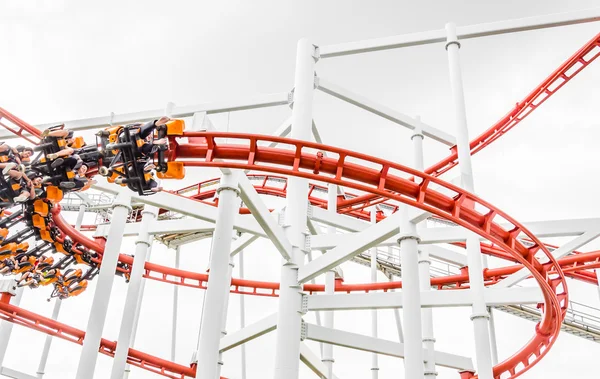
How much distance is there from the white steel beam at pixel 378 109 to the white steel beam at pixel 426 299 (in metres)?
2.49

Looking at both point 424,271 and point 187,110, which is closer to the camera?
point 187,110

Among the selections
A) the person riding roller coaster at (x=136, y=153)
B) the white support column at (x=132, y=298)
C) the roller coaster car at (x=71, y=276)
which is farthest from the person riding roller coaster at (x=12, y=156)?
the roller coaster car at (x=71, y=276)

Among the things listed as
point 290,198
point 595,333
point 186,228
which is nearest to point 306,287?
point 186,228

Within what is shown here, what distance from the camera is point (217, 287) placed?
16.1 ft

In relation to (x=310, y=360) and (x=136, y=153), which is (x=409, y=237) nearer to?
(x=310, y=360)

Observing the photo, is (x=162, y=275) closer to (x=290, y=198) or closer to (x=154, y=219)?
(x=154, y=219)

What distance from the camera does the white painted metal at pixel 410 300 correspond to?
4984 millimetres

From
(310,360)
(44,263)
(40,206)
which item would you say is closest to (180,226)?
(40,206)

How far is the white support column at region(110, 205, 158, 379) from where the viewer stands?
7.15 metres

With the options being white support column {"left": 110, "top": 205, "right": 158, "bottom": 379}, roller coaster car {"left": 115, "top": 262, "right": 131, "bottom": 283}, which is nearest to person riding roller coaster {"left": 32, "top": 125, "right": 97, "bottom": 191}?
white support column {"left": 110, "top": 205, "right": 158, "bottom": 379}

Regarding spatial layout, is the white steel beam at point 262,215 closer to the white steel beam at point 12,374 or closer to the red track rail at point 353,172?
the red track rail at point 353,172

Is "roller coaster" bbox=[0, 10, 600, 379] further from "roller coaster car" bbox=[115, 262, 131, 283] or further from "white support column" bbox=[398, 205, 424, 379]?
"roller coaster car" bbox=[115, 262, 131, 283]

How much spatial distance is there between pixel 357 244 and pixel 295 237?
69cm

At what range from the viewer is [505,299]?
552 centimetres
